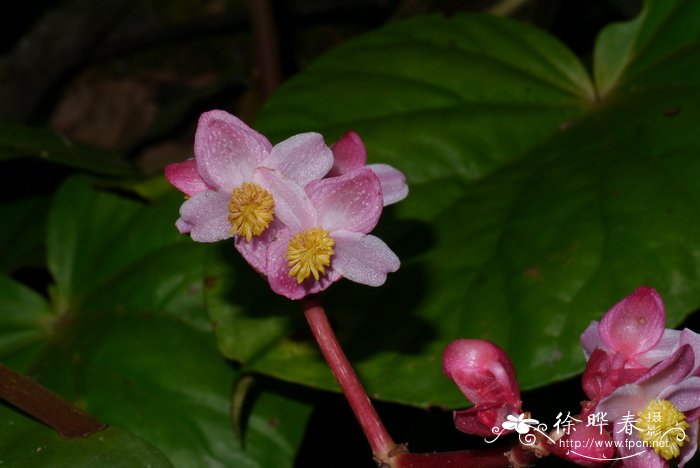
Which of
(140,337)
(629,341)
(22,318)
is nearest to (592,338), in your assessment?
(629,341)

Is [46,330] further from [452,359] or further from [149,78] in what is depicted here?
[149,78]

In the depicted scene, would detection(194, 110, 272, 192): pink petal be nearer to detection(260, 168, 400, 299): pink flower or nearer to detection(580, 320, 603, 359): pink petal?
detection(260, 168, 400, 299): pink flower


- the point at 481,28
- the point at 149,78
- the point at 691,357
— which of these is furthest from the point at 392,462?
the point at 149,78

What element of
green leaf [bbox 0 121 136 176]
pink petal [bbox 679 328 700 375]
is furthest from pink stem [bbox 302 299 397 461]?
green leaf [bbox 0 121 136 176]

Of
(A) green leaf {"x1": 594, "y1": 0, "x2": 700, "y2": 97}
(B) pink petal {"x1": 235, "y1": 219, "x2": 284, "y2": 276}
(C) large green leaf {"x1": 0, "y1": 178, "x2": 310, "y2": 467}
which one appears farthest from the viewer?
(A) green leaf {"x1": 594, "y1": 0, "x2": 700, "y2": 97}

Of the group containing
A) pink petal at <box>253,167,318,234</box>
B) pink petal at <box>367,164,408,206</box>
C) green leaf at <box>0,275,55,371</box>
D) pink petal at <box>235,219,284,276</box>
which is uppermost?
green leaf at <box>0,275,55,371</box>

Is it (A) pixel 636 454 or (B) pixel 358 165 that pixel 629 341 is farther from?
(B) pixel 358 165
